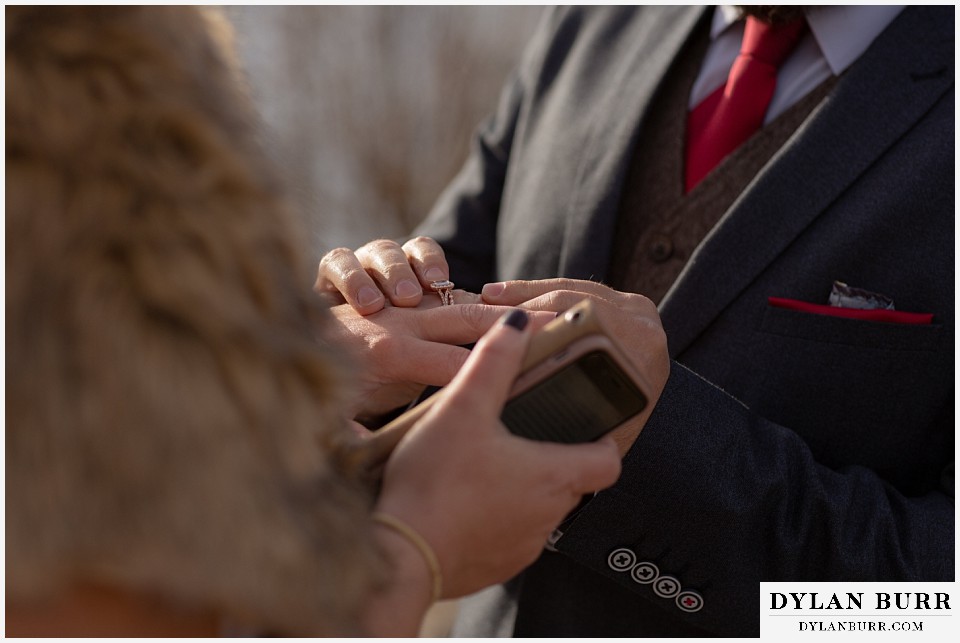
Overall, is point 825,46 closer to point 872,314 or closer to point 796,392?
point 872,314

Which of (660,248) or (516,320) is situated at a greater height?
(516,320)

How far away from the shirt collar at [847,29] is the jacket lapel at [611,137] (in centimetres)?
26

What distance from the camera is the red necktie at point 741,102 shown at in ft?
4.87

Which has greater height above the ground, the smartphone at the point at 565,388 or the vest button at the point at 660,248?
the smartphone at the point at 565,388

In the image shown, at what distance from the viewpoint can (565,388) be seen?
83 centimetres

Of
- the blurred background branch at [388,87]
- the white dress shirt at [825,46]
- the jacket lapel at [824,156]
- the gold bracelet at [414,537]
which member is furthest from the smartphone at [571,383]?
the blurred background branch at [388,87]

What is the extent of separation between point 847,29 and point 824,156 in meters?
0.26

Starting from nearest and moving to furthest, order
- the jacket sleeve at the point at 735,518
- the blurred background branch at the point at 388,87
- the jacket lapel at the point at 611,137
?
the jacket sleeve at the point at 735,518 → the jacket lapel at the point at 611,137 → the blurred background branch at the point at 388,87

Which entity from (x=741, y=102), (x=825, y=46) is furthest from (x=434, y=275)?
(x=825, y=46)

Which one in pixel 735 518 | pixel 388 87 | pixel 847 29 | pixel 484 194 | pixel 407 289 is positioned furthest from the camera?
pixel 388 87

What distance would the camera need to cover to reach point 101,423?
58 centimetres

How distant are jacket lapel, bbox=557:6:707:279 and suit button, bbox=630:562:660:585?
1.81ft

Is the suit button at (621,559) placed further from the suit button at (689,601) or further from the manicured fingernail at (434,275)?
the manicured fingernail at (434,275)

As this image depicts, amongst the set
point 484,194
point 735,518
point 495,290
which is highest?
point 495,290
